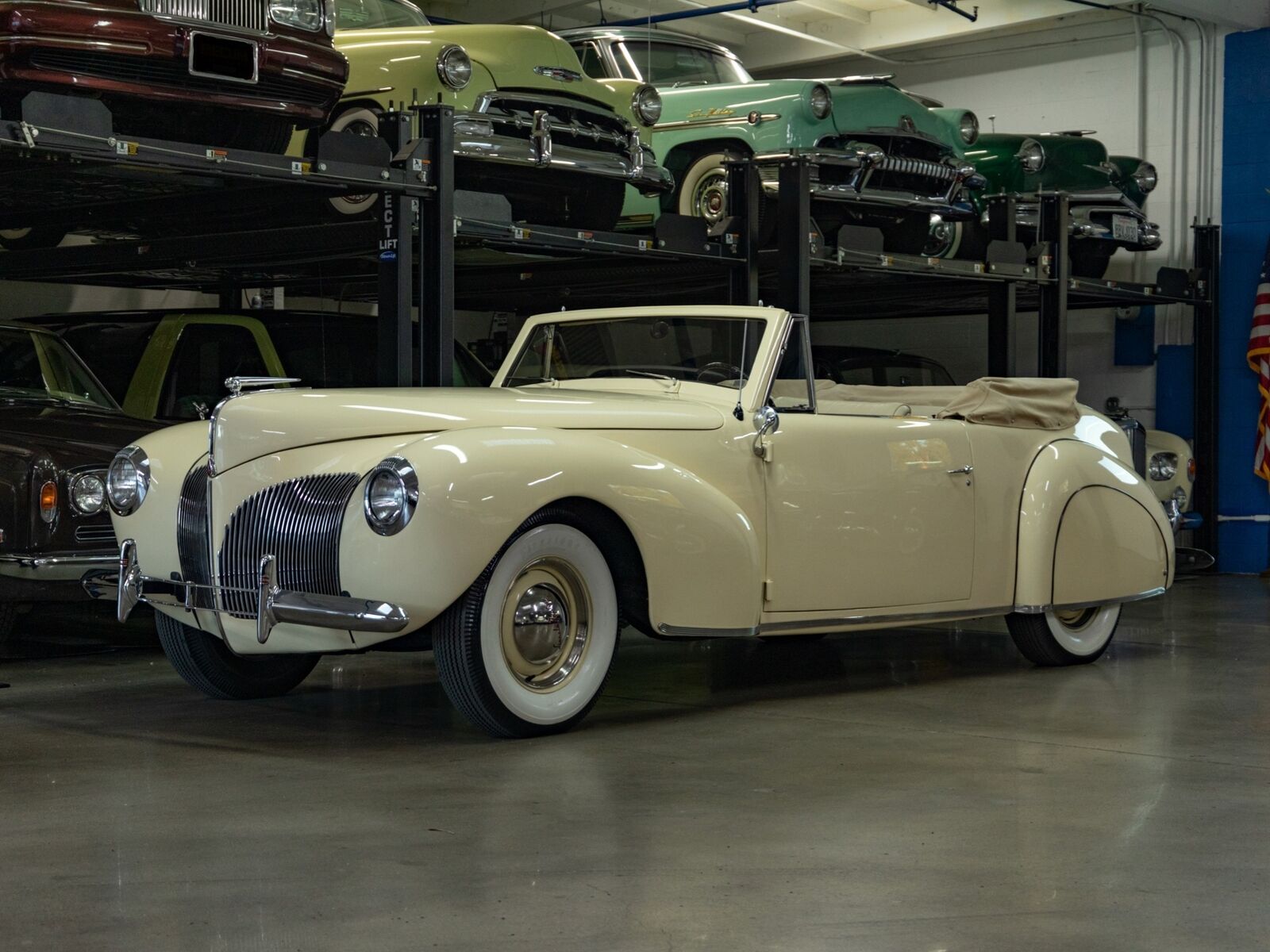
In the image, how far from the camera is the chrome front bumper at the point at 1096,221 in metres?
11.5

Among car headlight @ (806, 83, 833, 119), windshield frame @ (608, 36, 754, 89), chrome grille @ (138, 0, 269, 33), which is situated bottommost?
chrome grille @ (138, 0, 269, 33)

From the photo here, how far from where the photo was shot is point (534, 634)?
15.7 feet

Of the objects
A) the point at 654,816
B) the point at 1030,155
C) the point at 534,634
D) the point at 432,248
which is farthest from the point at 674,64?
the point at 654,816

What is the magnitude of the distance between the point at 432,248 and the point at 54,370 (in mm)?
1989

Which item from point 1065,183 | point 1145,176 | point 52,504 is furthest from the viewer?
point 1145,176

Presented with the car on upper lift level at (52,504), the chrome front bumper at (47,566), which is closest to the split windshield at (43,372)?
the car on upper lift level at (52,504)

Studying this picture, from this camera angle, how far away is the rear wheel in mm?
5496

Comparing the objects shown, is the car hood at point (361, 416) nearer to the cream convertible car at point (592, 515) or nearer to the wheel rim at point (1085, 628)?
the cream convertible car at point (592, 515)

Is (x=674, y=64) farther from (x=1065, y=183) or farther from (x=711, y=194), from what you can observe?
(x=1065, y=183)

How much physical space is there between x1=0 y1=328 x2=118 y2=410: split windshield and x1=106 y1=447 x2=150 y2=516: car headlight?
2.34 metres

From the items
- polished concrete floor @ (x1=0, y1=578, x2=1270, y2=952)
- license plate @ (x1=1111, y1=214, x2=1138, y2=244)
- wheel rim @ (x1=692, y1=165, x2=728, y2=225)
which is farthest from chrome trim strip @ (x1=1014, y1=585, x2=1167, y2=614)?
license plate @ (x1=1111, y1=214, x2=1138, y2=244)

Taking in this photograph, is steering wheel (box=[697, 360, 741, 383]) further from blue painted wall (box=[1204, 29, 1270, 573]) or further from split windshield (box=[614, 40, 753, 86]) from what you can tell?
blue painted wall (box=[1204, 29, 1270, 573])

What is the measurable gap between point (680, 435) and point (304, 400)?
1223 millimetres

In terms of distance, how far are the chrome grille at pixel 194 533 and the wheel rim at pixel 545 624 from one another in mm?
936
